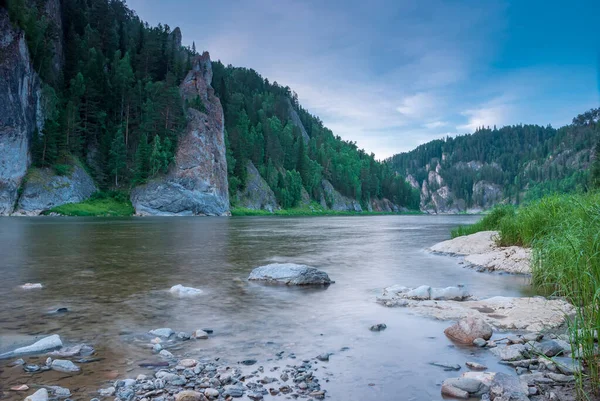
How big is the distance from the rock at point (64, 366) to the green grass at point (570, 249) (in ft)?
24.7

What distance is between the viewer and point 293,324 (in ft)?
32.8

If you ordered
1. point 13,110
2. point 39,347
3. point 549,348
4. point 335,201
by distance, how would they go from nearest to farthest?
point 549,348 < point 39,347 < point 13,110 < point 335,201

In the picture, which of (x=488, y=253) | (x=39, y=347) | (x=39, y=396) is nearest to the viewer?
(x=39, y=396)

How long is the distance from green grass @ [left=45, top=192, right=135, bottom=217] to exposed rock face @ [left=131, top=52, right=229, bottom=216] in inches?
80.2

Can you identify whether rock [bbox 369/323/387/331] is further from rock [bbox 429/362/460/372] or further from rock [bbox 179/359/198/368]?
rock [bbox 179/359/198/368]

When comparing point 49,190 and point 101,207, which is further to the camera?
point 101,207

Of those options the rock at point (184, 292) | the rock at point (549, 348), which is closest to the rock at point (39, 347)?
the rock at point (184, 292)

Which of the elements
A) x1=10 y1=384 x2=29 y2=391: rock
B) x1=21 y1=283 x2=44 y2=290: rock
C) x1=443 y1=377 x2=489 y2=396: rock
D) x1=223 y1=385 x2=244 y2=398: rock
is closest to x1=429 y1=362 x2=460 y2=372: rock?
x1=443 y1=377 x2=489 y2=396: rock

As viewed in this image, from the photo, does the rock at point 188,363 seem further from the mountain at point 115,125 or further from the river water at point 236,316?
the mountain at point 115,125

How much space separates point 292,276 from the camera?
15.6 meters

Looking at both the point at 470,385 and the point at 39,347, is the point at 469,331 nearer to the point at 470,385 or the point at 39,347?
Result: the point at 470,385

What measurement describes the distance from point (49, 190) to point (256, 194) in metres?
57.8

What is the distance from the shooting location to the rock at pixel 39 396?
5418 millimetres

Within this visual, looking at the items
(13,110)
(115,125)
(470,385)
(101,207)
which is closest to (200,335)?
(470,385)
